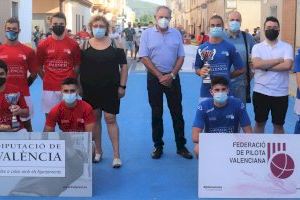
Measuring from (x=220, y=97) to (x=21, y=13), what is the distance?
17.4m

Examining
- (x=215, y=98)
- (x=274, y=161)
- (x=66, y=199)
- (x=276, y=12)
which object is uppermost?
(x=276, y=12)

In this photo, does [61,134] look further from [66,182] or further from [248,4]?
[248,4]

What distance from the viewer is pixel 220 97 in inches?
227

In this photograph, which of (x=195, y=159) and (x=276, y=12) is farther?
(x=276, y=12)

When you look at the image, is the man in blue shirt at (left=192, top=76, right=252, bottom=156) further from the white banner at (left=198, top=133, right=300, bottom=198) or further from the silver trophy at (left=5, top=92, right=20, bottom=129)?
the silver trophy at (left=5, top=92, right=20, bottom=129)

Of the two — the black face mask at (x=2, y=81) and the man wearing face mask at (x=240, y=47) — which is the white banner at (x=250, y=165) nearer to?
the man wearing face mask at (x=240, y=47)

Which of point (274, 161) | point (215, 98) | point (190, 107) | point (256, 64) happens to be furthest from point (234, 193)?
point (190, 107)

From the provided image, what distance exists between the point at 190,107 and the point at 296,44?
9.34 metres

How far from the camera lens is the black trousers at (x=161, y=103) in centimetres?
716

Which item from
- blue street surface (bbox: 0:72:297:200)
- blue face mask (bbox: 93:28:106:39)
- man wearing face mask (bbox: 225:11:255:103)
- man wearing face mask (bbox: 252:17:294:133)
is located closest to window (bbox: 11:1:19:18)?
blue street surface (bbox: 0:72:297:200)

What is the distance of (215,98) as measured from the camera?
581 centimetres

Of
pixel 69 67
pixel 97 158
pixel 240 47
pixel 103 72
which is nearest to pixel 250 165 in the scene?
pixel 240 47

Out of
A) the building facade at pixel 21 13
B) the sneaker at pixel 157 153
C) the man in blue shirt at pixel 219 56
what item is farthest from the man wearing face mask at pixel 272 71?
the building facade at pixel 21 13

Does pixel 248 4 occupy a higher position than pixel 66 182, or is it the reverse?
pixel 248 4
